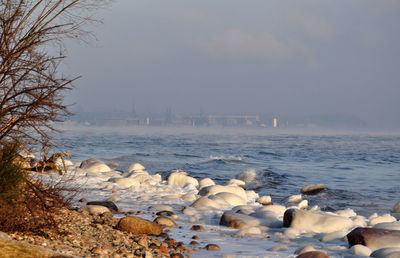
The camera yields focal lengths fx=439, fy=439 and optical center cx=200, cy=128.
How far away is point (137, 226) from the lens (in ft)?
22.0

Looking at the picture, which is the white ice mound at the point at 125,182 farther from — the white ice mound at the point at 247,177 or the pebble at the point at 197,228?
the white ice mound at the point at 247,177

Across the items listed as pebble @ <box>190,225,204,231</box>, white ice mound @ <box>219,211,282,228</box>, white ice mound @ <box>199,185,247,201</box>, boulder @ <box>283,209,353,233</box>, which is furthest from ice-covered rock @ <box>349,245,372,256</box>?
white ice mound @ <box>199,185,247,201</box>

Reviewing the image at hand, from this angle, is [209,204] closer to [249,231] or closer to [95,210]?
[249,231]

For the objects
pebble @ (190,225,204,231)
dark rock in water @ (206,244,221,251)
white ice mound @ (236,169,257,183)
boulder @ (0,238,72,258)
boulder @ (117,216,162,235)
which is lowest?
white ice mound @ (236,169,257,183)

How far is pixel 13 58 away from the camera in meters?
5.23

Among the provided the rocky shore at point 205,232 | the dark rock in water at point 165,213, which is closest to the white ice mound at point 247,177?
the rocky shore at point 205,232

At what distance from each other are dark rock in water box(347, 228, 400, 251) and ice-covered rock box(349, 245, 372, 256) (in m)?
0.27

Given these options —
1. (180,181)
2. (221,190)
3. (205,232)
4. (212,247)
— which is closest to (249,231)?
(205,232)

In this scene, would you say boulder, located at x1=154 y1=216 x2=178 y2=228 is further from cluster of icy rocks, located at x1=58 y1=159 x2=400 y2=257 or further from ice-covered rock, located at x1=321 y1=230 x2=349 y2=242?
ice-covered rock, located at x1=321 y1=230 x2=349 y2=242

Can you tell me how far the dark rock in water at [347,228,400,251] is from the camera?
20.8 ft

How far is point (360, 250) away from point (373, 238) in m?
0.51

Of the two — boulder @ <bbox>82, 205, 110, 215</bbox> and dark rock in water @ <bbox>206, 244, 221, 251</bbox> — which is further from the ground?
boulder @ <bbox>82, 205, 110, 215</bbox>

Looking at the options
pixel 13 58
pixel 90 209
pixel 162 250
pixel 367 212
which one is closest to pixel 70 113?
pixel 13 58

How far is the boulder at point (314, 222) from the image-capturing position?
757 cm
